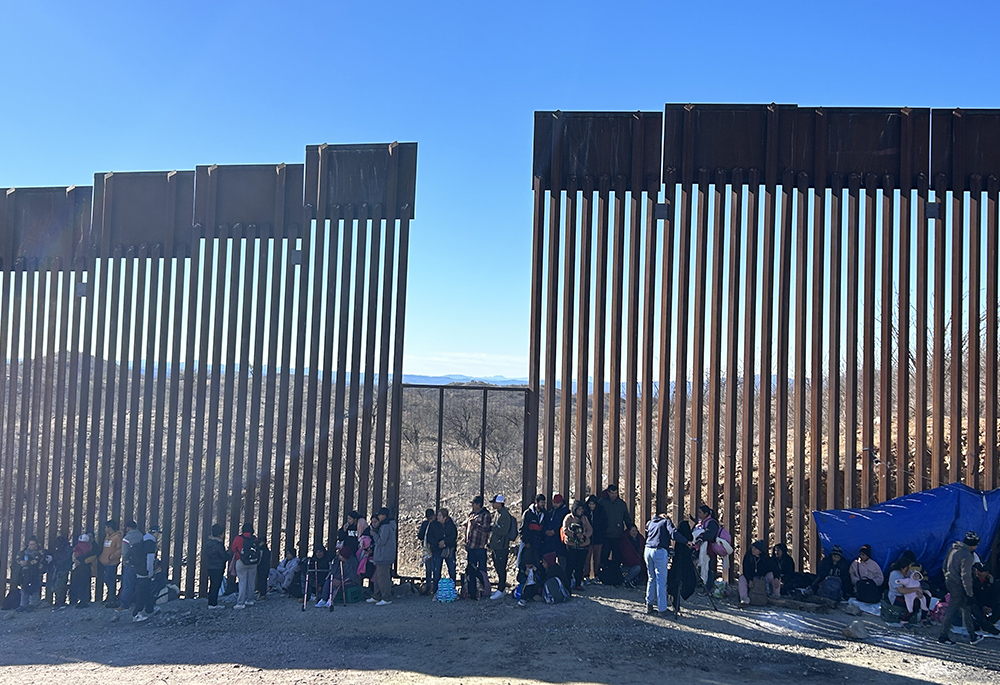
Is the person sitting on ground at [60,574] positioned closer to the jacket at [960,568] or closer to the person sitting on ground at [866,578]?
the person sitting on ground at [866,578]

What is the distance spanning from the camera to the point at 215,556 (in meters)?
11.8

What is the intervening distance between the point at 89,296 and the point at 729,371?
10370mm

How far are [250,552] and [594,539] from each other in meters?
4.89

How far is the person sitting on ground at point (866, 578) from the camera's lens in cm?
1066

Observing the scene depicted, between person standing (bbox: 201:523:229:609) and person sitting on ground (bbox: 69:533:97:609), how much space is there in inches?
74.8

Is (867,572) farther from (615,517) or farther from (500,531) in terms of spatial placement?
(500,531)

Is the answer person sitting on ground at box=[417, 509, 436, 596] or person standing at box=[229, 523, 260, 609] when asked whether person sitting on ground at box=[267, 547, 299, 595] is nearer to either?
person standing at box=[229, 523, 260, 609]

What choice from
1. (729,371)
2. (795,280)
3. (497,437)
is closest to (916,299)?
(795,280)

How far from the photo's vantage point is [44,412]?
13.8m

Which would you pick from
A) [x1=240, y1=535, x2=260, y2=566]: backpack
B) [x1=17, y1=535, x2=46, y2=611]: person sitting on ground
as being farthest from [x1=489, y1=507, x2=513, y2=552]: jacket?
[x1=17, y1=535, x2=46, y2=611]: person sitting on ground

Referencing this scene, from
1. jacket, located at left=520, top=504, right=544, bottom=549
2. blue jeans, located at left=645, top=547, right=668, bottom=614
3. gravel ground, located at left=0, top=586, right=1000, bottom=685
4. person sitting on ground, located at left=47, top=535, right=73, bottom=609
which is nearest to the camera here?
gravel ground, located at left=0, top=586, right=1000, bottom=685

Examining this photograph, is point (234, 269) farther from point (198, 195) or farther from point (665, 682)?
point (665, 682)

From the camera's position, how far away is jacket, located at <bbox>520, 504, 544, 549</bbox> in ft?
37.0

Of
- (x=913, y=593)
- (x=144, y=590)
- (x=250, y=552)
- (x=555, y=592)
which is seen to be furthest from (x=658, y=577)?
(x=144, y=590)
